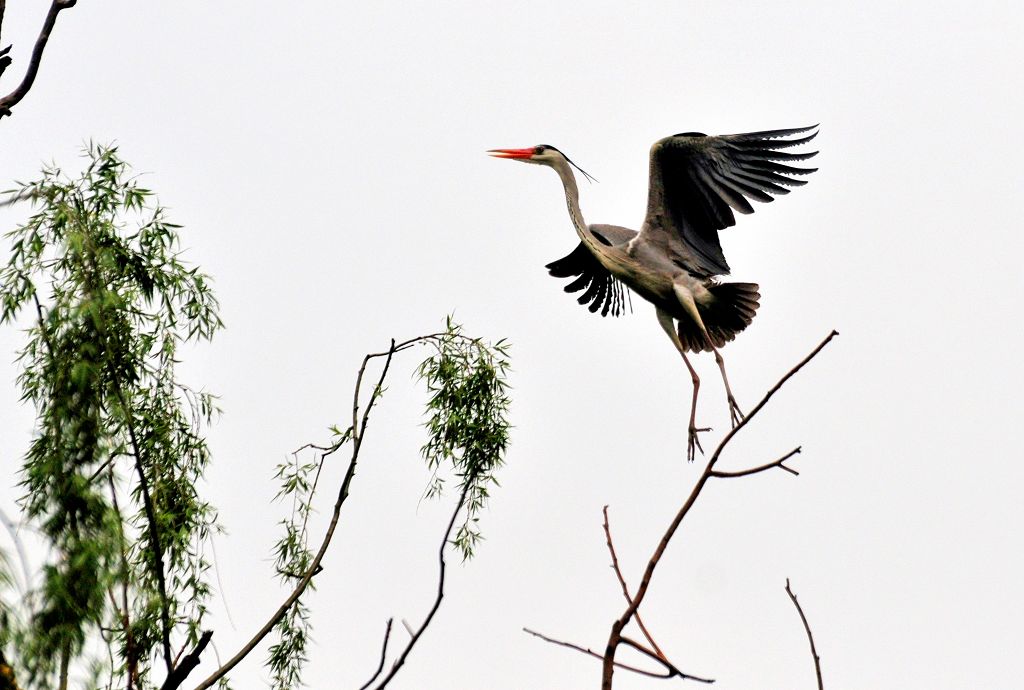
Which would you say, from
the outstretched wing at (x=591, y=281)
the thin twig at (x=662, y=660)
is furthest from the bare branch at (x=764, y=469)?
the outstretched wing at (x=591, y=281)

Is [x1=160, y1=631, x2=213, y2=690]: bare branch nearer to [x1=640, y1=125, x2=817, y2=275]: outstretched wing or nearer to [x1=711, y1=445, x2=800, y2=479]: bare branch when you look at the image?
[x1=711, y1=445, x2=800, y2=479]: bare branch

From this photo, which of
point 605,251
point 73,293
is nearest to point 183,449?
point 73,293

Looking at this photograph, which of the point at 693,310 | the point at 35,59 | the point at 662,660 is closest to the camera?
the point at 662,660

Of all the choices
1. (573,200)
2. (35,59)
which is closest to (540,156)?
(573,200)

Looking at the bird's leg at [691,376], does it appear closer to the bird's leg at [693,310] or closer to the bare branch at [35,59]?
the bird's leg at [693,310]

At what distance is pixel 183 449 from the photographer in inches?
184

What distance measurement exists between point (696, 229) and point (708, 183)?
0.77 feet

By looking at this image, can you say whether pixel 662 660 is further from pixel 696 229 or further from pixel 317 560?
pixel 696 229

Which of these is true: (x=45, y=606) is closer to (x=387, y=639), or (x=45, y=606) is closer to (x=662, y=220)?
(x=387, y=639)

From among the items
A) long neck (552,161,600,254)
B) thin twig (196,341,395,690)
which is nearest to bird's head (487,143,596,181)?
long neck (552,161,600,254)

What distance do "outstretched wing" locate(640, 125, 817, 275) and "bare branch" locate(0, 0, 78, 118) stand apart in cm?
281

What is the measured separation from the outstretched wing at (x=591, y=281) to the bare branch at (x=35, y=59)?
11.0 ft

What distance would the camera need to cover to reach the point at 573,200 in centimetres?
700

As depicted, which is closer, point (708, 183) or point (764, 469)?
point (764, 469)
